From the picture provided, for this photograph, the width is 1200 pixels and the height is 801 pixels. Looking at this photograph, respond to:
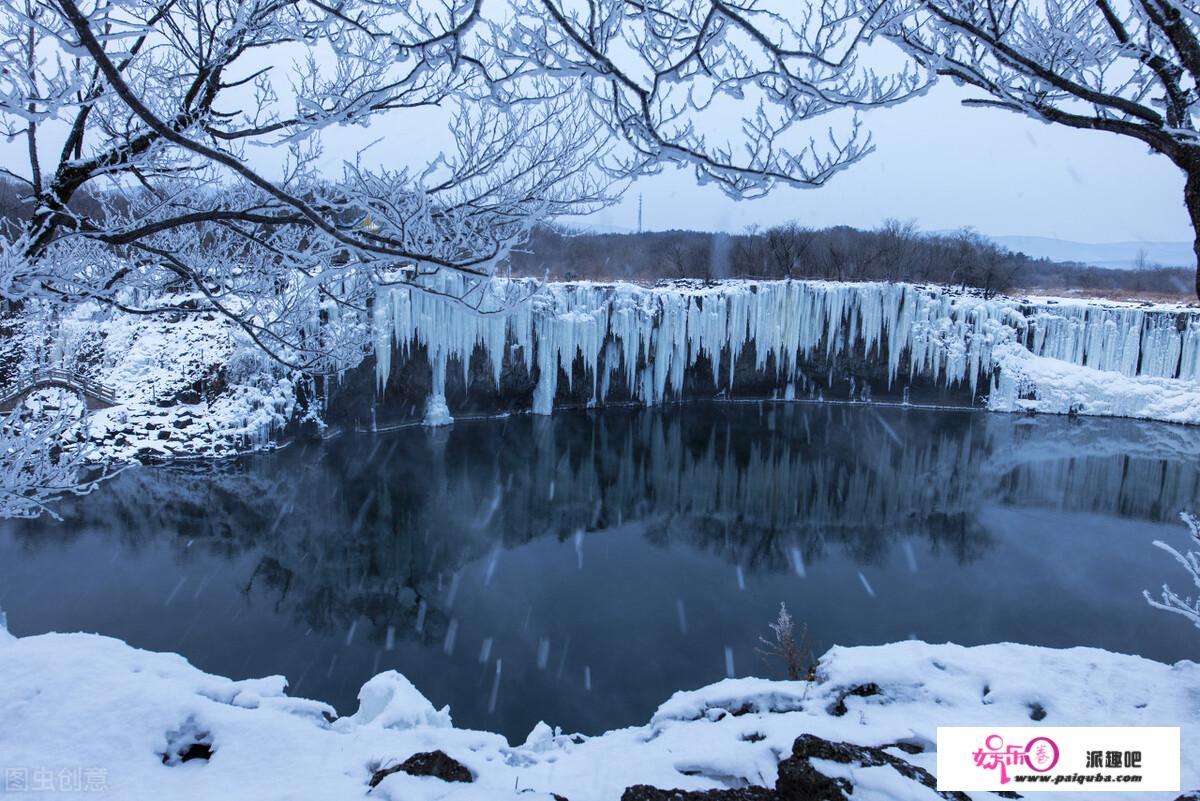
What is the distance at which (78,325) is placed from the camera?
14.7 metres

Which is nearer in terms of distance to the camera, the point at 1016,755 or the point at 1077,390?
the point at 1016,755

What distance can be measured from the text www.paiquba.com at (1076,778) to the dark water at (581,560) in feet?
12.5

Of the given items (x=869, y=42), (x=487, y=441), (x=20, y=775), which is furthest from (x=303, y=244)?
(x=487, y=441)

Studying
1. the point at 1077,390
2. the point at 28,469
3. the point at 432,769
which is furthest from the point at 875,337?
the point at 28,469

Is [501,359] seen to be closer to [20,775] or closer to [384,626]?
[384,626]

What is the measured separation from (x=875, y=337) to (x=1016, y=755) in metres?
20.9

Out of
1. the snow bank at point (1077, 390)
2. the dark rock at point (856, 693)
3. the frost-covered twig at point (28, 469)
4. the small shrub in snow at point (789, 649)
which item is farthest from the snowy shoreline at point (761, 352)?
the dark rock at point (856, 693)

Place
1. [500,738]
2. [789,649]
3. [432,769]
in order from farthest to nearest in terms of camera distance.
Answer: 1. [789,649]
2. [500,738]
3. [432,769]

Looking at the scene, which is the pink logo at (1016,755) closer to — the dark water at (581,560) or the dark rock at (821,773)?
the dark rock at (821,773)

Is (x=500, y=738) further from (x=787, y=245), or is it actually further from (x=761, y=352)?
(x=787, y=245)

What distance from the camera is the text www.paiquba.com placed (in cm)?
267

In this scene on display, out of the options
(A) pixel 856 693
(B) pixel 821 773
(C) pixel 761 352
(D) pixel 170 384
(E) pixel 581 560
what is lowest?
(E) pixel 581 560

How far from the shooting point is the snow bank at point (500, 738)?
2570 millimetres

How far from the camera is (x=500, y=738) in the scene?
3.51 metres
